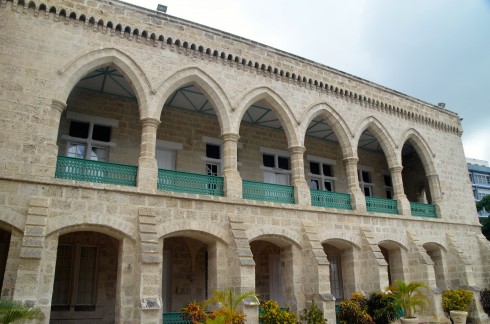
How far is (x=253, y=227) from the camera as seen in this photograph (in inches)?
471

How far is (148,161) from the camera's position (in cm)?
1105

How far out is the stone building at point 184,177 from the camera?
9.73 m

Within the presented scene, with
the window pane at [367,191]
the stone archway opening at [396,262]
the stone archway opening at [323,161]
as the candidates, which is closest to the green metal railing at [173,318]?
the stone archway opening at [396,262]

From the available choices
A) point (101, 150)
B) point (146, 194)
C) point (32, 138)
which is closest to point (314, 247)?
point (146, 194)

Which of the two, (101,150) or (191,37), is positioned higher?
(191,37)

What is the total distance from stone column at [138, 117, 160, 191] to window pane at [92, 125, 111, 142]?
255cm

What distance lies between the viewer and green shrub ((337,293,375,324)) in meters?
11.7

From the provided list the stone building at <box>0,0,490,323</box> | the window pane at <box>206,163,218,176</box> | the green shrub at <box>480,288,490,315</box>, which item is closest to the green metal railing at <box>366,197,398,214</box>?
the stone building at <box>0,0,490,323</box>

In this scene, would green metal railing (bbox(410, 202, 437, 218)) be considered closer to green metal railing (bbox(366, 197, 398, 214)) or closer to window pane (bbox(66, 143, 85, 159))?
green metal railing (bbox(366, 197, 398, 214))

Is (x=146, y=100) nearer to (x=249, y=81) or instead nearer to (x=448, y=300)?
(x=249, y=81)

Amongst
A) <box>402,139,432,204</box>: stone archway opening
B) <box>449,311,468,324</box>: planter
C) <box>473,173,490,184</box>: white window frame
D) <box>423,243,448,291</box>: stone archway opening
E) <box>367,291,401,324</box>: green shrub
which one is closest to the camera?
<box>367,291,401,324</box>: green shrub

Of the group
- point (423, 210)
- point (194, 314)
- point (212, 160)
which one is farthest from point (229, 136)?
point (423, 210)

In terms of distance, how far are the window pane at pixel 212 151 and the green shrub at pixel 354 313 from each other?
6787mm

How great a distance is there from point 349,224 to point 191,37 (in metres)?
8.22
